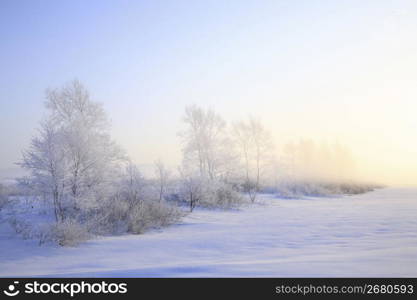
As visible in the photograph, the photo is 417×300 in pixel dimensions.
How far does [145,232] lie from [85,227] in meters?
2.68

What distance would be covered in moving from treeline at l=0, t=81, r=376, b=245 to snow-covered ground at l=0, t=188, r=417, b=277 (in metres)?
1.01

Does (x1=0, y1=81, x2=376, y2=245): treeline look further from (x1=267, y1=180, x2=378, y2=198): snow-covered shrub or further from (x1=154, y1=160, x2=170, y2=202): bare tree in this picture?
(x1=267, y1=180, x2=378, y2=198): snow-covered shrub

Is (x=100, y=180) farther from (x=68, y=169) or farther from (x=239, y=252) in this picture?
(x=239, y=252)

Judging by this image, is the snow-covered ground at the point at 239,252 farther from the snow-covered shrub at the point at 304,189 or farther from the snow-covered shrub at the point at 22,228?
the snow-covered shrub at the point at 304,189

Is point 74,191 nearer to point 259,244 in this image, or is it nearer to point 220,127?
point 259,244

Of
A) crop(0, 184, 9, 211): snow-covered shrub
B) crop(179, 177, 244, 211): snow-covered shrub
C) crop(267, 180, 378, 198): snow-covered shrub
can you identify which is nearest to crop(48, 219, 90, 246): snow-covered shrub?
crop(0, 184, 9, 211): snow-covered shrub

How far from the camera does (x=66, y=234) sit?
460 inches

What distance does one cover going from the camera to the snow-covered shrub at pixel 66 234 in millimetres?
11672

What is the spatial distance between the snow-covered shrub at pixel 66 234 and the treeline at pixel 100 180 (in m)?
0.03

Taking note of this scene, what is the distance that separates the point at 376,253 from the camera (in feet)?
26.6

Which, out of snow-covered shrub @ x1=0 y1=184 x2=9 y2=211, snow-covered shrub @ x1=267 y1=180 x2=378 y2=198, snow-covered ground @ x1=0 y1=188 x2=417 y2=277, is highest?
snow-covered shrub @ x1=0 y1=184 x2=9 y2=211

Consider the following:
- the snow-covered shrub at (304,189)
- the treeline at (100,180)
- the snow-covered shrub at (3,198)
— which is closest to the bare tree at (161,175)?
the treeline at (100,180)

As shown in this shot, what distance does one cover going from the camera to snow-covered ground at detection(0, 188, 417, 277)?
6547mm

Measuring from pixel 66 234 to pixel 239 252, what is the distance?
19.4ft
